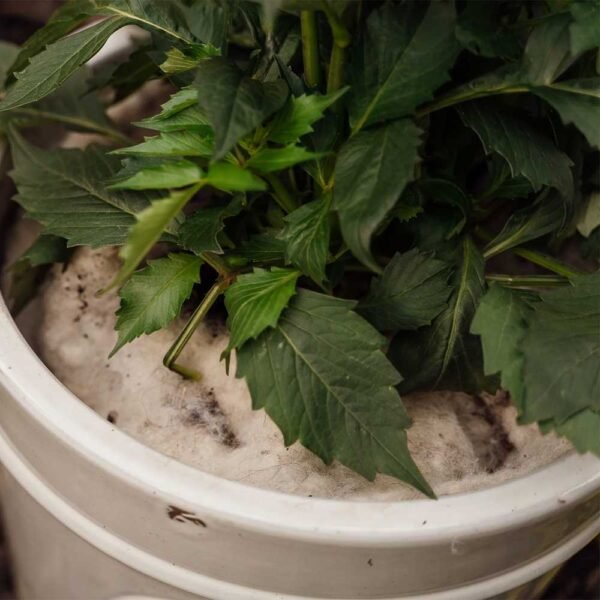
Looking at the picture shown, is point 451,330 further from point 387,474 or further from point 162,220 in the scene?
point 162,220

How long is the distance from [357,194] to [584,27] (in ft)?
0.42

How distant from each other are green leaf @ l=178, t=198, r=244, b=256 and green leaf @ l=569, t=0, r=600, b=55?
0.19m

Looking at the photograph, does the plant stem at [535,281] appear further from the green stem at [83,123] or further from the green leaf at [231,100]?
the green stem at [83,123]

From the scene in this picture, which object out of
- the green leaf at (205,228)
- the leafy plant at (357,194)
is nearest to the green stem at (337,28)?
the leafy plant at (357,194)

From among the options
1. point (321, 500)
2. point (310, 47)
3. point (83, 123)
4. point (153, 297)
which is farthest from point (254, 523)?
point (83, 123)

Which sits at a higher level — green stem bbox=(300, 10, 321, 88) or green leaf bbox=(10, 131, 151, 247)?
green stem bbox=(300, 10, 321, 88)

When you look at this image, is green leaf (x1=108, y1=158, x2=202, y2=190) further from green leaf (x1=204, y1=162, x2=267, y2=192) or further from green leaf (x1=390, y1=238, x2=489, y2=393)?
green leaf (x1=390, y1=238, x2=489, y2=393)

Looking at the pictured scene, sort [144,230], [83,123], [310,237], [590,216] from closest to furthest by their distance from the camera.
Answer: [144,230], [310,237], [590,216], [83,123]

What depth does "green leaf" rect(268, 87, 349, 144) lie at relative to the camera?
0.43m

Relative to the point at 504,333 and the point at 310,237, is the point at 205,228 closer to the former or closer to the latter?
the point at 310,237

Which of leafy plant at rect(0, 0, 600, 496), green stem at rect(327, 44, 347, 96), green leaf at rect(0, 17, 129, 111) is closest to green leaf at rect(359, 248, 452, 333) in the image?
leafy plant at rect(0, 0, 600, 496)

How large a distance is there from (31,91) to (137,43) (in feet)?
0.74

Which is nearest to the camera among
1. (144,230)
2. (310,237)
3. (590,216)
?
(144,230)

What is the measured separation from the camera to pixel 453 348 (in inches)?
20.7
